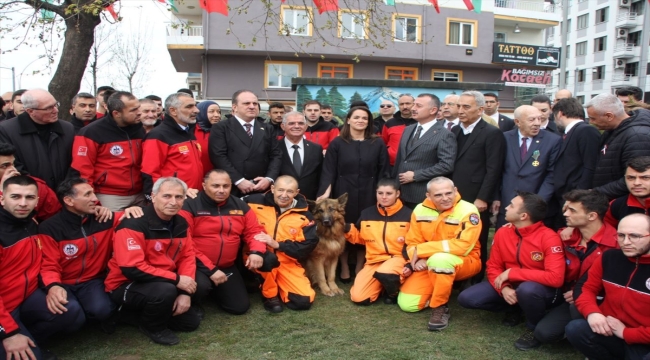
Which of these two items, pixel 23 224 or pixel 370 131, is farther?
pixel 370 131

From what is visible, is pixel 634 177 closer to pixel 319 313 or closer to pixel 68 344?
pixel 319 313

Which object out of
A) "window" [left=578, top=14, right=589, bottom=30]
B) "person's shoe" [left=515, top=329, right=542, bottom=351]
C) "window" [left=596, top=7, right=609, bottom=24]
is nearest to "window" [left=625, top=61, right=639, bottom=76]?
"window" [left=596, top=7, right=609, bottom=24]

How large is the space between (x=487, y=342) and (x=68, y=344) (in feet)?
12.3

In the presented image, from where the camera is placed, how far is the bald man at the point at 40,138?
459cm

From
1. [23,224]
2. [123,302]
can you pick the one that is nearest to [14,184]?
[23,224]

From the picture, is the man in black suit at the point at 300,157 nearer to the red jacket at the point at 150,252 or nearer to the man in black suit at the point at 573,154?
the red jacket at the point at 150,252

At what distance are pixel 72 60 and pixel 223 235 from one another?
4.25 metres

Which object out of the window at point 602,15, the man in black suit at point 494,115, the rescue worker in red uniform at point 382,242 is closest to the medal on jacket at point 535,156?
the rescue worker in red uniform at point 382,242

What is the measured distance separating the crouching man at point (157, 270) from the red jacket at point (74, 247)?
0.53ft

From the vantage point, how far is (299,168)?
244 inches

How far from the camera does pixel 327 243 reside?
5738 mm

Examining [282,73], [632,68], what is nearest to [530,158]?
[282,73]

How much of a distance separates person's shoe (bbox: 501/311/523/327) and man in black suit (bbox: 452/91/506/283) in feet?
3.50

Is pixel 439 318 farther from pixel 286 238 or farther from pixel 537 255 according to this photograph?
pixel 286 238
